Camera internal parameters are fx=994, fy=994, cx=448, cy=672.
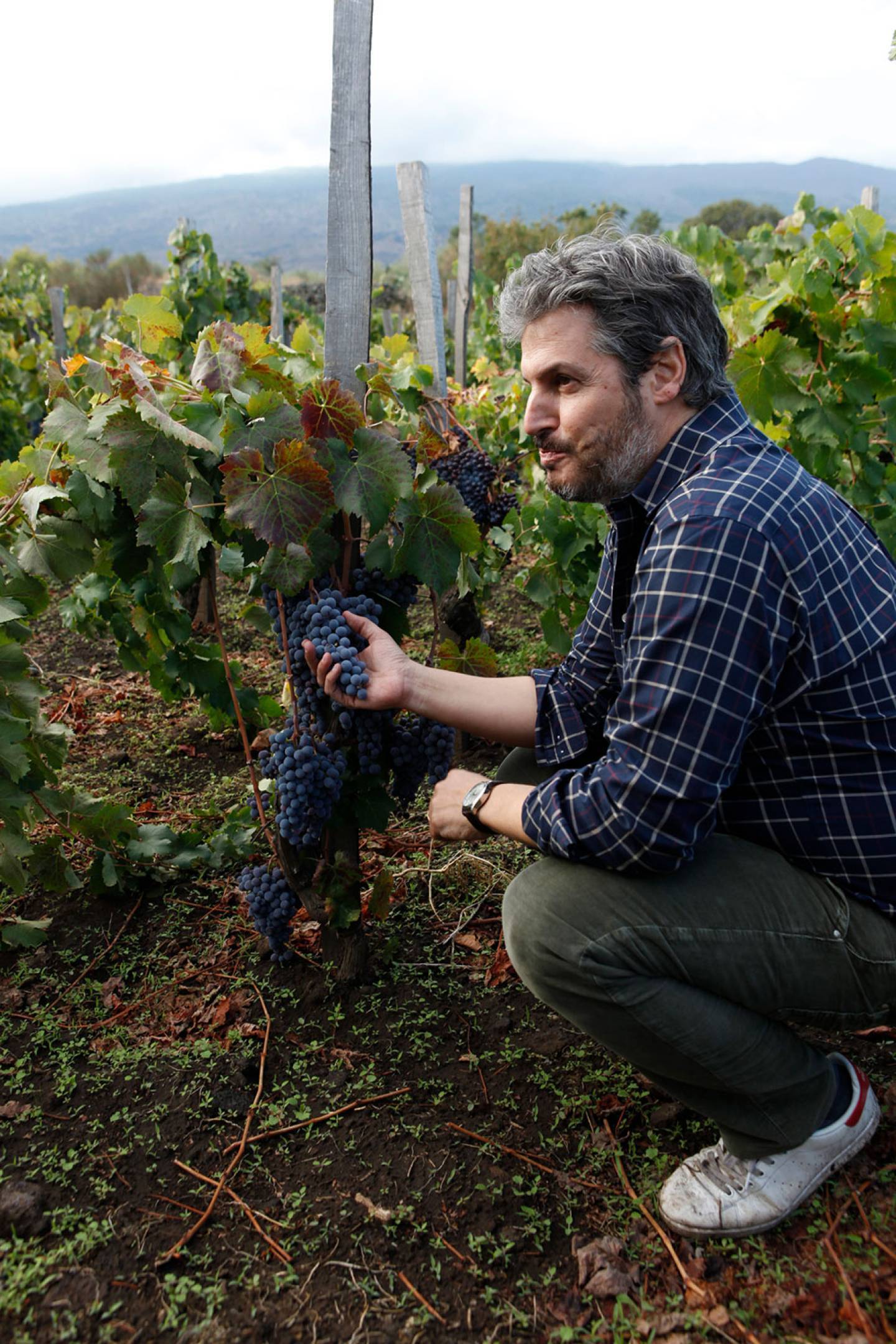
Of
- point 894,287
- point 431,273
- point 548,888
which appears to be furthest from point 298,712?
point 431,273

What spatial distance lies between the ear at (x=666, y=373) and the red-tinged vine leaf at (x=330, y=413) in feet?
2.14

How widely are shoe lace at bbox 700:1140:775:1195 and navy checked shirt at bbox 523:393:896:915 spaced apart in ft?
1.84

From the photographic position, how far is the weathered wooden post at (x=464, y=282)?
24.6 ft

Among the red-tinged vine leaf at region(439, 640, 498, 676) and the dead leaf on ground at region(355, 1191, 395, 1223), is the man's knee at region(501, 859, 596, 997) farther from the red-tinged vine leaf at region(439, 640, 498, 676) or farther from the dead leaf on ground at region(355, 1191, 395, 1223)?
the red-tinged vine leaf at region(439, 640, 498, 676)

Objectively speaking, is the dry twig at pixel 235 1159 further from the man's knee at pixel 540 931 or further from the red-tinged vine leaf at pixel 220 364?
the man's knee at pixel 540 931

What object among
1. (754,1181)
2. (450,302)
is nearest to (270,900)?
(754,1181)

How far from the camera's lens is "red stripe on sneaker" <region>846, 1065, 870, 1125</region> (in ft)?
6.46

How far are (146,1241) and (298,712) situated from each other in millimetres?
1106

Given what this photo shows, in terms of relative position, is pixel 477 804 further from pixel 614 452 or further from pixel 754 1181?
pixel 754 1181

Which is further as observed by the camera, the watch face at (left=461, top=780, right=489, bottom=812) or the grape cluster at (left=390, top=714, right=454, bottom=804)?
the grape cluster at (left=390, top=714, right=454, bottom=804)

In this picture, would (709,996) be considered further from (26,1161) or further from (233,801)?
(233,801)

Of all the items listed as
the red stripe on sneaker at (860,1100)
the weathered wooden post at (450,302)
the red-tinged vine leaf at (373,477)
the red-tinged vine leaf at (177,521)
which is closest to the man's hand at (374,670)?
the red-tinged vine leaf at (373,477)

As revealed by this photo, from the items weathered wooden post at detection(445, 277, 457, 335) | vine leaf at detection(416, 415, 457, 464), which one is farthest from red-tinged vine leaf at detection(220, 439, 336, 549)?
weathered wooden post at detection(445, 277, 457, 335)

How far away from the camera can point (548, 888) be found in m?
1.87
